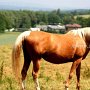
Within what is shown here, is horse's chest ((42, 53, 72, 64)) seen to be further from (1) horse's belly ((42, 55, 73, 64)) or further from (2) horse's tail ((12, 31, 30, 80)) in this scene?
(2) horse's tail ((12, 31, 30, 80))

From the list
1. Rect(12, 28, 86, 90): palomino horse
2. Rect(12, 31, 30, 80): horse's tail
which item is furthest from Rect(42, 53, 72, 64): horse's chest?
Rect(12, 31, 30, 80): horse's tail

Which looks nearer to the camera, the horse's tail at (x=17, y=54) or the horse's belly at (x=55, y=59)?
the horse's tail at (x=17, y=54)

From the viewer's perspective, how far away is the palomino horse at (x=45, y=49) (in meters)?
5.82

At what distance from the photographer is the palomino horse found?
5.82 meters

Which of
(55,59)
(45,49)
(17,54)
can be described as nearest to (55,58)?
(55,59)

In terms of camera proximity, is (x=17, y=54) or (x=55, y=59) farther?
(x=55, y=59)

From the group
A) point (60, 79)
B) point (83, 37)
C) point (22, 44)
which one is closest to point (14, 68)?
point (22, 44)

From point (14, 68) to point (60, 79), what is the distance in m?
3.14

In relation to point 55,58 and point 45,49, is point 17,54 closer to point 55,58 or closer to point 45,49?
point 45,49

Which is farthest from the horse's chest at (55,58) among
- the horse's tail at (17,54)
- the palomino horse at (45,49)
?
the horse's tail at (17,54)

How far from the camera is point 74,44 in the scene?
245 inches

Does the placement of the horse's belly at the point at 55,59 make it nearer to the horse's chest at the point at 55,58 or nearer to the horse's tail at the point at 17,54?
the horse's chest at the point at 55,58

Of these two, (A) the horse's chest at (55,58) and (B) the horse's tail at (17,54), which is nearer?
(B) the horse's tail at (17,54)

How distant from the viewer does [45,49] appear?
5910mm
